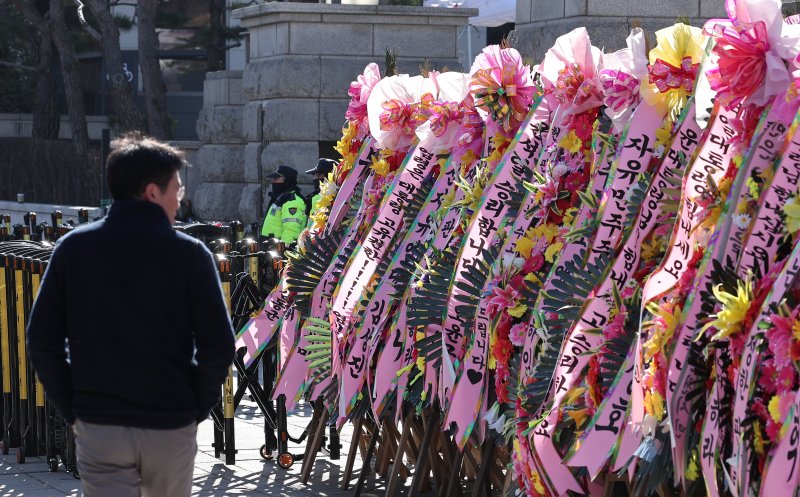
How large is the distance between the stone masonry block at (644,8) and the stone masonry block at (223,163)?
10906 mm

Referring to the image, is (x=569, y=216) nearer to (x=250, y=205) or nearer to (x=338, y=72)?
(x=338, y=72)

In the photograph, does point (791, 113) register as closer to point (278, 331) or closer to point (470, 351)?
point (470, 351)

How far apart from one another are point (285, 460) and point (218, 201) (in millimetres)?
12825

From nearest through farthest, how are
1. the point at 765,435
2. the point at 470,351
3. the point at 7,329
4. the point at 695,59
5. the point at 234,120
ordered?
the point at 765,435
the point at 695,59
the point at 470,351
the point at 7,329
the point at 234,120

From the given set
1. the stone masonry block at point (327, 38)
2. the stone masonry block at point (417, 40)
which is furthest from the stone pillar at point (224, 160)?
the stone masonry block at point (417, 40)

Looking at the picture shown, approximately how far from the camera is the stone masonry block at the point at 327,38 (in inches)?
739

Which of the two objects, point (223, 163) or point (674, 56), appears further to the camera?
point (223, 163)

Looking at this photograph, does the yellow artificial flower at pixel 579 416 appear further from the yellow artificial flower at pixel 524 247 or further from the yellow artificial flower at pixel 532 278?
the yellow artificial flower at pixel 524 247

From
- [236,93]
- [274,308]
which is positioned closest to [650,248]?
[274,308]

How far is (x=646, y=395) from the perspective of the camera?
498cm

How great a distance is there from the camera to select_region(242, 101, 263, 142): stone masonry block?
19438mm

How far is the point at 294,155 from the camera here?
62.1ft

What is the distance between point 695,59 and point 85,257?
240cm

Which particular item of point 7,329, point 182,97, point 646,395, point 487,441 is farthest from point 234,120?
point 182,97
